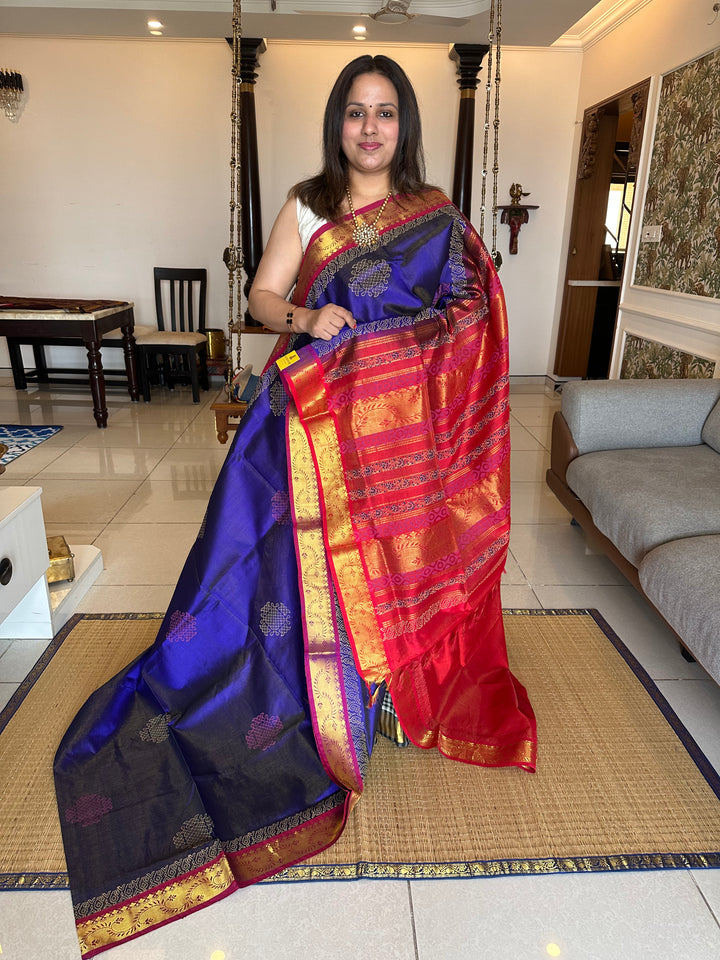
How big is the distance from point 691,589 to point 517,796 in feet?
2.26

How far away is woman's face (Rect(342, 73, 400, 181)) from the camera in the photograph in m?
1.33

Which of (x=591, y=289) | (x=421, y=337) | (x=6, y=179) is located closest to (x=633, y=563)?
(x=421, y=337)

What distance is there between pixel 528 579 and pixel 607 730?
0.85 m

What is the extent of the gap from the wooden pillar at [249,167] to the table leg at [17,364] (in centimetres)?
189

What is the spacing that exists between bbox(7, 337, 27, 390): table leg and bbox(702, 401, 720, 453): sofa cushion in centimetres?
469

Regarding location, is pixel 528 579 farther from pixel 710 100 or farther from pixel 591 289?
pixel 591 289

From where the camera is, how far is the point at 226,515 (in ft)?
4.84

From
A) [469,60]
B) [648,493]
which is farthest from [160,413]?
[648,493]

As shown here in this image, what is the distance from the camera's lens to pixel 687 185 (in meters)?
3.60

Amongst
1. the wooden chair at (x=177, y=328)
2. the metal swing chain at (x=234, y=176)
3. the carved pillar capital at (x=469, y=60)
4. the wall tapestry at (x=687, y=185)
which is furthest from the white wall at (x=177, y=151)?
the metal swing chain at (x=234, y=176)

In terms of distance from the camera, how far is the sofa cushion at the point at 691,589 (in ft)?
5.35

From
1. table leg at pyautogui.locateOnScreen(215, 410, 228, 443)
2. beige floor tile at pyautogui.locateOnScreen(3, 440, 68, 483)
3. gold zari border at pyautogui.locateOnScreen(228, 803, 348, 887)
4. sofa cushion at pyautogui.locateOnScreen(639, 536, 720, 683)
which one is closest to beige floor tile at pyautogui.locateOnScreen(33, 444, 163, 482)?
beige floor tile at pyautogui.locateOnScreen(3, 440, 68, 483)

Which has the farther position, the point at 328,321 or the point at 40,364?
the point at 40,364

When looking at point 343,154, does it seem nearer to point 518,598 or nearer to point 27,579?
point 27,579
